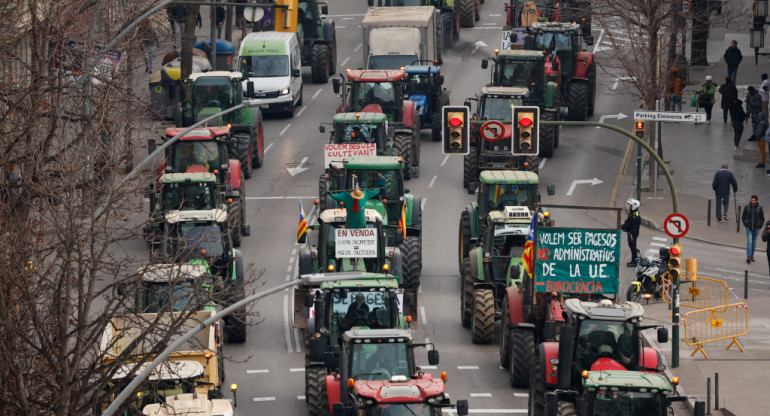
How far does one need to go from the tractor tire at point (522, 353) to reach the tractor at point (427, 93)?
21.4 metres

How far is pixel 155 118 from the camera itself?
55281mm

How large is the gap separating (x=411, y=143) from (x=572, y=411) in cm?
2198

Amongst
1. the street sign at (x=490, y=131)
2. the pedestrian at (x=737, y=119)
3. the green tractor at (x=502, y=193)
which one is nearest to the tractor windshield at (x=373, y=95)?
the street sign at (x=490, y=131)

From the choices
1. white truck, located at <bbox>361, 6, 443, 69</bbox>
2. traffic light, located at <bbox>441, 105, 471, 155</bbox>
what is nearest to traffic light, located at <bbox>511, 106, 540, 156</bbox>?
traffic light, located at <bbox>441, 105, 471, 155</bbox>

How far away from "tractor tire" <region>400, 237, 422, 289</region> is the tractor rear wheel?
262cm

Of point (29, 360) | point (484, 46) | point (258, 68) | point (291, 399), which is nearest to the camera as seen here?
point (29, 360)

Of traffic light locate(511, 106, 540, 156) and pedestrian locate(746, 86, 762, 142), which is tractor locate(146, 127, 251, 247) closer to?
traffic light locate(511, 106, 540, 156)

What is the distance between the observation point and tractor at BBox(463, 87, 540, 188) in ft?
152

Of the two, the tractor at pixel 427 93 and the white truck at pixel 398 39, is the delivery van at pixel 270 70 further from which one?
the tractor at pixel 427 93

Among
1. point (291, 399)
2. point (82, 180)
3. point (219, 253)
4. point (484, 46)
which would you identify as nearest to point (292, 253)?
point (219, 253)

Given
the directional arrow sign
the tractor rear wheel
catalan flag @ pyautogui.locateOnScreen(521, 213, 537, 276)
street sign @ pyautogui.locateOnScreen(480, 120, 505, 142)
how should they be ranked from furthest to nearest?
the directional arrow sign → street sign @ pyautogui.locateOnScreen(480, 120, 505, 142) → the tractor rear wheel → catalan flag @ pyautogui.locateOnScreen(521, 213, 537, 276)

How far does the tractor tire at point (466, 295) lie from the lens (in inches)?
1396

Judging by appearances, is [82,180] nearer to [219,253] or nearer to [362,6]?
[219,253]

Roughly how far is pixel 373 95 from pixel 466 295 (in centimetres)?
1498
